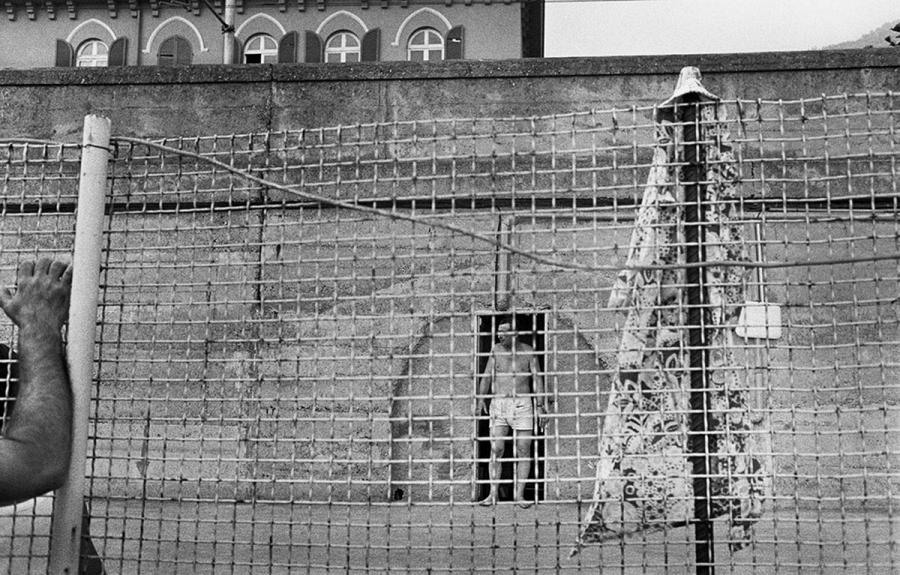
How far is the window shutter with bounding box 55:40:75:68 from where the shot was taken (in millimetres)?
39375

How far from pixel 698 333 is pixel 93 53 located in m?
38.9

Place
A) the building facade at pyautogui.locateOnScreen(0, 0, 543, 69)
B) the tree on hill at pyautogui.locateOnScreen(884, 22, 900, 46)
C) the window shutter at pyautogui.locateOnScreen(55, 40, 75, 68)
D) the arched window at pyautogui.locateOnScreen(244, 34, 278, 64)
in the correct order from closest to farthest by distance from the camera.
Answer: the tree on hill at pyautogui.locateOnScreen(884, 22, 900, 46)
the building facade at pyautogui.locateOnScreen(0, 0, 543, 69)
the arched window at pyautogui.locateOnScreen(244, 34, 278, 64)
the window shutter at pyautogui.locateOnScreen(55, 40, 75, 68)

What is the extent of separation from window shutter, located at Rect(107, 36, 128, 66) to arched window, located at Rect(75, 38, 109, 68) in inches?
17.8

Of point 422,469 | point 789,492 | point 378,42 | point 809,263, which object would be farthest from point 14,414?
point 378,42

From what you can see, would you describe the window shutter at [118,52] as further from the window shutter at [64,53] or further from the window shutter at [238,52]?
the window shutter at [238,52]

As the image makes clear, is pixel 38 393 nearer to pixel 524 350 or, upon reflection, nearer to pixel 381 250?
pixel 524 350

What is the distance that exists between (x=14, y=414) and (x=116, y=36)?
3858cm

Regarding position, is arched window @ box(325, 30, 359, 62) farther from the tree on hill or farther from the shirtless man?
the shirtless man

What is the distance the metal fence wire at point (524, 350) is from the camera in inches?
166

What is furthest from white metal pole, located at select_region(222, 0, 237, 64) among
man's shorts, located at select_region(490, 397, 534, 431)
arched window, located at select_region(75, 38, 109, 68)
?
man's shorts, located at select_region(490, 397, 534, 431)

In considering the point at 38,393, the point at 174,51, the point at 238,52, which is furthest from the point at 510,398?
the point at 174,51

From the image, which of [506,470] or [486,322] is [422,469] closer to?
[506,470]

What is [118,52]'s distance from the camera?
3891 centimetres

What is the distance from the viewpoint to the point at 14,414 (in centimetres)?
332
